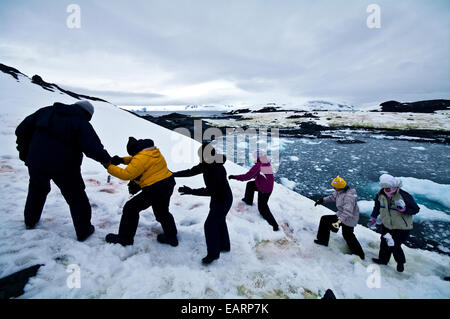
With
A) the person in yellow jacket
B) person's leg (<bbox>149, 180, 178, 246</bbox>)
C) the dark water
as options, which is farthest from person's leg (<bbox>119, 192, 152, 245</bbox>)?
the dark water

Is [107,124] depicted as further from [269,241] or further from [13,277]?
[269,241]

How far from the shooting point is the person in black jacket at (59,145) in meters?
2.33

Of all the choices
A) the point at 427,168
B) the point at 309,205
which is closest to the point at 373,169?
the point at 427,168

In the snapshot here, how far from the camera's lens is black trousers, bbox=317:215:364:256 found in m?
3.44

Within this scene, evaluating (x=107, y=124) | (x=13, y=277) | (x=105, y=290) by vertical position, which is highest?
(x=107, y=124)

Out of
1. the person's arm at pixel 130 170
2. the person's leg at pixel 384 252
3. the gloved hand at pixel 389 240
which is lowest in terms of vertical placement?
the person's leg at pixel 384 252

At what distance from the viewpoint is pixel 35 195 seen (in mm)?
2623

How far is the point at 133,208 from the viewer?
2643mm

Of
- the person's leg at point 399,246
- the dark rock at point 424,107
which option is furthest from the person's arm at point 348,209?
the dark rock at point 424,107

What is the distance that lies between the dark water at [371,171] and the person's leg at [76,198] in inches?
247

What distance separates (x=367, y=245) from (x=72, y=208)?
4995 mm

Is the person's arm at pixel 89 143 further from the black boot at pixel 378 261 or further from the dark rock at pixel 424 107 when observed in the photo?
the dark rock at pixel 424 107

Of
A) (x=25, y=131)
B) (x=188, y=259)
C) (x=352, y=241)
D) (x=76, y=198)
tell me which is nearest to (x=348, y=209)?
(x=352, y=241)

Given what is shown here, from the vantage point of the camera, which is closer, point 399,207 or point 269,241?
point 399,207
